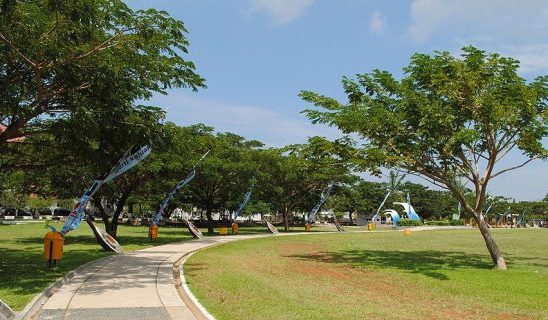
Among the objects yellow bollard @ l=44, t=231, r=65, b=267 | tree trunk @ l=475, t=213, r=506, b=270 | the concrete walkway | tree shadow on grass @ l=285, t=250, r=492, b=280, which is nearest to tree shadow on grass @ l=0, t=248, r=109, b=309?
yellow bollard @ l=44, t=231, r=65, b=267

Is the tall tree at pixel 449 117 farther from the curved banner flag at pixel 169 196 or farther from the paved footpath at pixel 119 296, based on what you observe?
the curved banner flag at pixel 169 196

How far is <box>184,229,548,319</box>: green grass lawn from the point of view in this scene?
1012 centimetres

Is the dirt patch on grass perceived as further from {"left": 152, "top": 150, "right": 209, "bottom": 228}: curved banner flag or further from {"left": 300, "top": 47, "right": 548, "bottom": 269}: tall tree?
{"left": 152, "top": 150, "right": 209, "bottom": 228}: curved banner flag

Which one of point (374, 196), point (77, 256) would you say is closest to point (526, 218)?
point (374, 196)

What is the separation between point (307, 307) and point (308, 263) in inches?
362

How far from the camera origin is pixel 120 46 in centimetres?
1280

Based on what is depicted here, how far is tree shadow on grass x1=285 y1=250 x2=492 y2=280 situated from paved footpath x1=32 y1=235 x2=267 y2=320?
7.58 m

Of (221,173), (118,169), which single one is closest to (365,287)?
(118,169)

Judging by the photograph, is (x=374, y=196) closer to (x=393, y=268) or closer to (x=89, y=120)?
(x=393, y=268)

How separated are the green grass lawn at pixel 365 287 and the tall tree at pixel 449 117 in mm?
2988

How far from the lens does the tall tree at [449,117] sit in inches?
669

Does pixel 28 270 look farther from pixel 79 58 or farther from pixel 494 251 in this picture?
pixel 494 251

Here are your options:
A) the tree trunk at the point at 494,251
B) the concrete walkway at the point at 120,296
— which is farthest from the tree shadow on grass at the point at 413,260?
the concrete walkway at the point at 120,296

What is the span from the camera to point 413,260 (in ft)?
68.8
